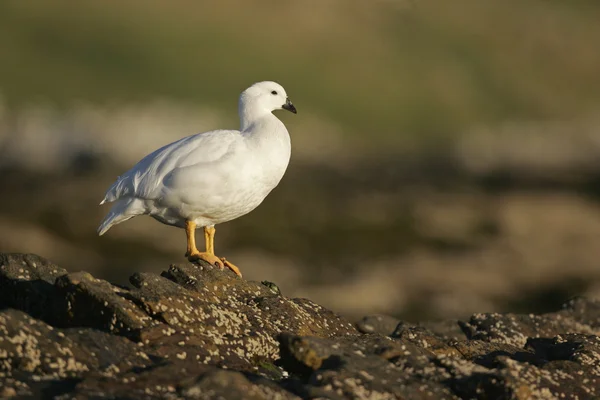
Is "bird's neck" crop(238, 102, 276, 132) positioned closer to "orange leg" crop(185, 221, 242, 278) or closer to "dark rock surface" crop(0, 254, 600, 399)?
"orange leg" crop(185, 221, 242, 278)

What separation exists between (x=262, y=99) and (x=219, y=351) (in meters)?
6.76

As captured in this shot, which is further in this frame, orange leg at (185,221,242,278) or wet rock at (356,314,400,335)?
wet rock at (356,314,400,335)

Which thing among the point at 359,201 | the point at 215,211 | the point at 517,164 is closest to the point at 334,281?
the point at 359,201

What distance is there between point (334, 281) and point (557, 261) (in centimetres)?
1673

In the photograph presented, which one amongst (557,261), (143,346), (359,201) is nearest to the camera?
(143,346)

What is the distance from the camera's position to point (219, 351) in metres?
10.3

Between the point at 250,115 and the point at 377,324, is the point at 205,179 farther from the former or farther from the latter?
the point at 377,324

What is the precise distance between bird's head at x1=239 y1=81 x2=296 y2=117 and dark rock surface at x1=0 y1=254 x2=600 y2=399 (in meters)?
3.88

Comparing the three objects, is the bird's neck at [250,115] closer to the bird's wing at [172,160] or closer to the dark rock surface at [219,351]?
the bird's wing at [172,160]

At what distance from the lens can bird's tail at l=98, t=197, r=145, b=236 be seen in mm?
14867

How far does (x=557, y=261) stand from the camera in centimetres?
6056

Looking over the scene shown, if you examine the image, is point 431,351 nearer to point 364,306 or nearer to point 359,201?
point 364,306

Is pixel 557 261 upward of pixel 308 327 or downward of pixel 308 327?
upward

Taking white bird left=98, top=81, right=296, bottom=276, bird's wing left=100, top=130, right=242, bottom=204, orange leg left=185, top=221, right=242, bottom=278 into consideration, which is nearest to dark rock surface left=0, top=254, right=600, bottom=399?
orange leg left=185, top=221, right=242, bottom=278
